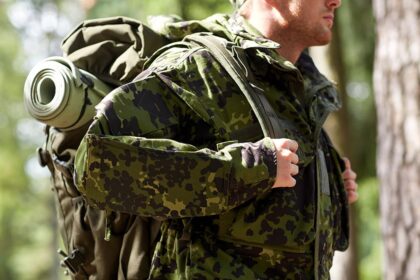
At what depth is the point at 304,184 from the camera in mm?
3182

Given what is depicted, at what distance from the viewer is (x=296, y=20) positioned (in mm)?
3385

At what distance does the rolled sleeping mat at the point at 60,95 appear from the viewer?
10.1ft

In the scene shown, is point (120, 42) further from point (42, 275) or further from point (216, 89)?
point (42, 275)

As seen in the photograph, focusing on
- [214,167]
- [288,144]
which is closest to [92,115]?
[214,167]

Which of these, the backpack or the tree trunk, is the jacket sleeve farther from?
the tree trunk

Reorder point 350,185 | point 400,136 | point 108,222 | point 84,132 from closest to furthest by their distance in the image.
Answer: point 108,222, point 84,132, point 350,185, point 400,136

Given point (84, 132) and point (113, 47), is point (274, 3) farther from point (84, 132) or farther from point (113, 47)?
point (84, 132)

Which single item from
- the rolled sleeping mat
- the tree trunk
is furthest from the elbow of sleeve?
the tree trunk

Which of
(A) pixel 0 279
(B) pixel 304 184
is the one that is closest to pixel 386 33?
(B) pixel 304 184

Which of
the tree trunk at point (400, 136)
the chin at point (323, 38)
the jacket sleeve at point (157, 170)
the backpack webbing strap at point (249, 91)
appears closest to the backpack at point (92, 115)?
the backpack webbing strap at point (249, 91)

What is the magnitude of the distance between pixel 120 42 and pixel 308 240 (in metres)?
1.21

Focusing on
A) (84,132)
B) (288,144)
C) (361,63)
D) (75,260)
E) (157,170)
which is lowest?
(75,260)

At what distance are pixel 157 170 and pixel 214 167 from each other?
0.66ft

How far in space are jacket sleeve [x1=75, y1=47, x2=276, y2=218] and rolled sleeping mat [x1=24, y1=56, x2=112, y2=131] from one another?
0.96 feet
